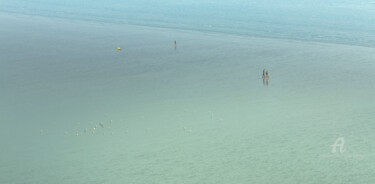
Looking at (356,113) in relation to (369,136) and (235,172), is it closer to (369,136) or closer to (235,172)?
(369,136)

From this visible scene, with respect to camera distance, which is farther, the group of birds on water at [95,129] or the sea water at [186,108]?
the group of birds on water at [95,129]

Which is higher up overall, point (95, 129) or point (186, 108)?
point (186, 108)

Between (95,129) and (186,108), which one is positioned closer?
(95,129)

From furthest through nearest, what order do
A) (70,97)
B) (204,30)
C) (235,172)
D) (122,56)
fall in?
(204,30)
(122,56)
(70,97)
(235,172)

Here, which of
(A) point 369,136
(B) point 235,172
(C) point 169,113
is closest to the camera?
(B) point 235,172

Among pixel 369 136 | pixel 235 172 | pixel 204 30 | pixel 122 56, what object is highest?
pixel 204 30

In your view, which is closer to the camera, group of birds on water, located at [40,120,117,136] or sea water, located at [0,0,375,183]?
sea water, located at [0,0,375,183]

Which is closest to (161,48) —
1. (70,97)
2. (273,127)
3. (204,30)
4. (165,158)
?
(204,30)

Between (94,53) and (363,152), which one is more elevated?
(94,53)
